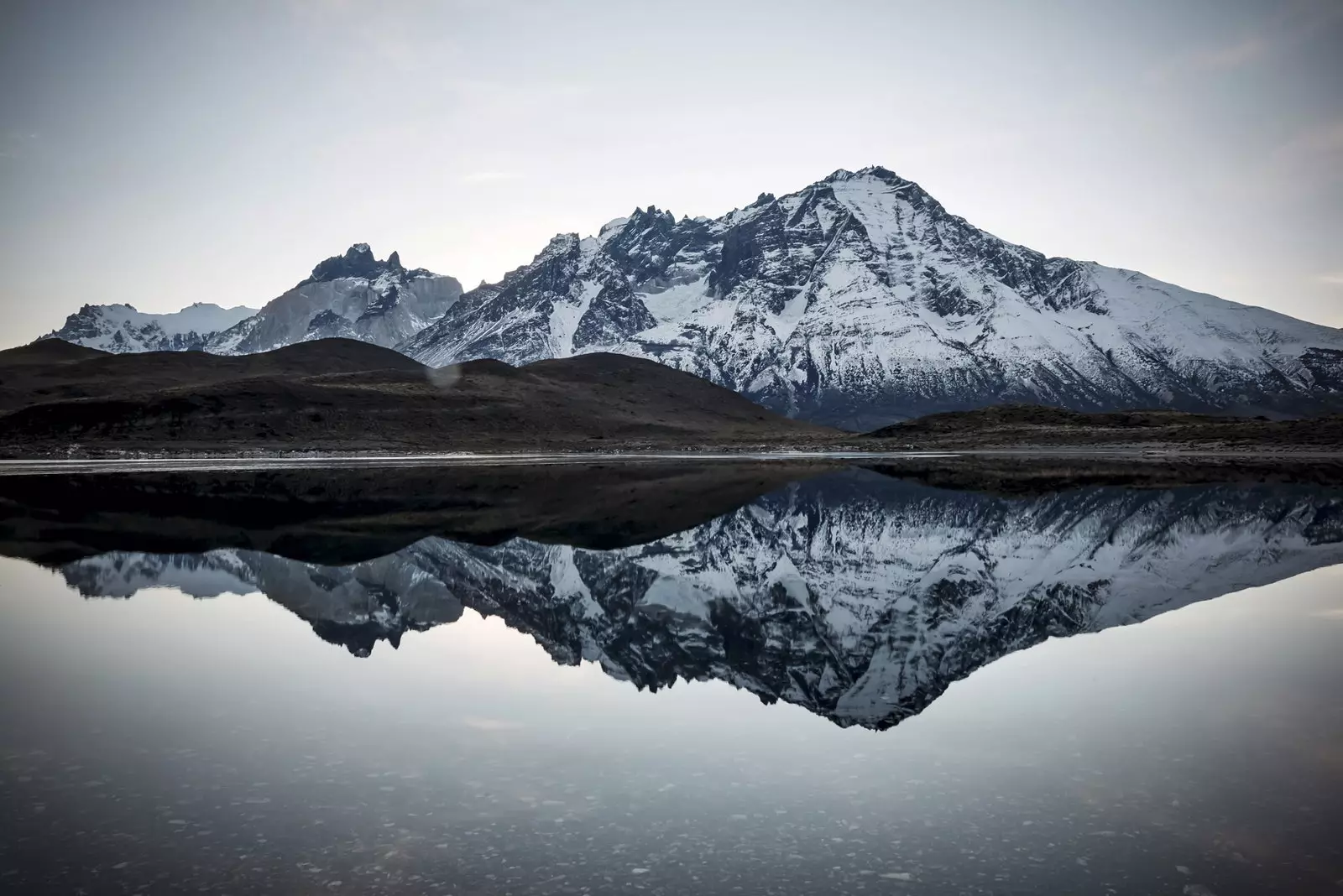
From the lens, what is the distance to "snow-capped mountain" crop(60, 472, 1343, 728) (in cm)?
2148

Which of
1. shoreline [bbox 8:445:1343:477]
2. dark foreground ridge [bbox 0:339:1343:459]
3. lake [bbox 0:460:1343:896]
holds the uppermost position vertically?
dark foreground ridge [bbox 0:339:1343:459]

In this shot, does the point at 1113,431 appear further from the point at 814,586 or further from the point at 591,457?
the point at 814,586

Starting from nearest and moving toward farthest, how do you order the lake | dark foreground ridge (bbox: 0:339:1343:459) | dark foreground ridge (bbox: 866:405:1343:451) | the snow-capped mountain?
the lake → the snow-capped mountain → dark foreground ridge (bbox: 866:405:1343:451) → dark foreground ridge (bbox: 0:339:1343:459)

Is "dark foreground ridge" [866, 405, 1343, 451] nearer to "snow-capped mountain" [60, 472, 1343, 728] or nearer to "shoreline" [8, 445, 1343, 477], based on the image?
"shoreline" [8, 445, 1343, 477]

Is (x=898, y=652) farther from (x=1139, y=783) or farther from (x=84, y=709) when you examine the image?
(x=84, y=709)

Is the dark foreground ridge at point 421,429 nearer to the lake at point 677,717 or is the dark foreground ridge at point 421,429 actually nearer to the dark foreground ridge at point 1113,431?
the dark foreground ridge at point 1113,431

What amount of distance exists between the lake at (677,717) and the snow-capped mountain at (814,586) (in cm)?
19

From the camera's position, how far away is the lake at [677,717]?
11.1 m

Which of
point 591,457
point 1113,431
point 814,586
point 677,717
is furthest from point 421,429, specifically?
point 677,717

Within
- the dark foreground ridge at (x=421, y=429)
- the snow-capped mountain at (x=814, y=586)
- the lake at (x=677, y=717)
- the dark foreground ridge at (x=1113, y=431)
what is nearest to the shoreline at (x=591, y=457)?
the dark foreground ridge at (x=421, y=429)

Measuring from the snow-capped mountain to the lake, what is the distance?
0.19m

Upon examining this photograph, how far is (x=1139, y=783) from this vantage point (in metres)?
13.2

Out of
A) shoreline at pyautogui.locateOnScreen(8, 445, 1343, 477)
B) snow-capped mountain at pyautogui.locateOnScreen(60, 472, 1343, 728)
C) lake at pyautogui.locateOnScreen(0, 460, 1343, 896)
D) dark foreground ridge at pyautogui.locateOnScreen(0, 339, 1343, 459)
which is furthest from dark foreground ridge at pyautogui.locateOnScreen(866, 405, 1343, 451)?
lake at pyautogui.locateOnScreen(0, 460, 1343, 896)

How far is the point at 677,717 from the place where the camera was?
683 inches
